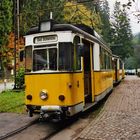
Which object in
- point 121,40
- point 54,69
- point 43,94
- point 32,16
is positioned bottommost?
point 43,94

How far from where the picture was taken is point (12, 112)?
18.1 m

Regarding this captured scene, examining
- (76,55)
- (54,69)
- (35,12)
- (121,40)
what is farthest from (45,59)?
(121,40)

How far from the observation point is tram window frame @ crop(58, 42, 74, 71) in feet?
46.9

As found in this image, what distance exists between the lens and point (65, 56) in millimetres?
14383

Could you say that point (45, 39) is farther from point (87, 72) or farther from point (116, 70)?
point (116, 70)

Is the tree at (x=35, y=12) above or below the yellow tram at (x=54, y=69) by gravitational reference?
above

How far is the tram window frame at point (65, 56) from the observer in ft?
46.9

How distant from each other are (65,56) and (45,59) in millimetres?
687

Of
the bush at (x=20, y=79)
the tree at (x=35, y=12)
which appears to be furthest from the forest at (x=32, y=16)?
the bush at (x=20, y=79)

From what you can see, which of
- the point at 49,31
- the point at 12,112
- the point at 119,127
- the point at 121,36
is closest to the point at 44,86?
the point at 49,31

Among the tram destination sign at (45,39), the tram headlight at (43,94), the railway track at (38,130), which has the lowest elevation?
the railway track at (38,130)

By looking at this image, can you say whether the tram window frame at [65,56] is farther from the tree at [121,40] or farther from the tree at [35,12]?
the tree at [121,40]

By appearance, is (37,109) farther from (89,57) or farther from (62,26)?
(89,57)

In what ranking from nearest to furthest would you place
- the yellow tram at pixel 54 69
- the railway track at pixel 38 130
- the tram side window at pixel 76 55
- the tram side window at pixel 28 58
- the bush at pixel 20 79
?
1. the railway track at pixel 38 130
2. the yellow tram at pixel 54 69
3. the tram side window at pixel 76 55
4. the tram side window at pixel 28 58
5. the bush at pixel 20 79
